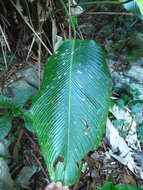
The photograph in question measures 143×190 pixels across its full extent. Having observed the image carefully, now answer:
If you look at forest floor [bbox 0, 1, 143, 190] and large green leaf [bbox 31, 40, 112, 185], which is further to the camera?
forest floor [bbox 0, 1, 143, 190]

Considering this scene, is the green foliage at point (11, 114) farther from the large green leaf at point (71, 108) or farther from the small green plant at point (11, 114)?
the large green leaf at point (71, 108)

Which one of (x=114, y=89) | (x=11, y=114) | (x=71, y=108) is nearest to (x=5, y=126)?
(x=11, y=114)

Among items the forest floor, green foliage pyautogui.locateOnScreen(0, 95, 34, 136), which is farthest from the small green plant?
the forest floor

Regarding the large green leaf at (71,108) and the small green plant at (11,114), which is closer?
the large green leaf at (71,108)

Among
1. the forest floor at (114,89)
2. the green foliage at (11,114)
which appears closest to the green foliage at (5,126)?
the green foliage at (11,114)

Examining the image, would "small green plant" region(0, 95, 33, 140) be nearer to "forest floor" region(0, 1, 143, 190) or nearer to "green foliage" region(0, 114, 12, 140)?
"green foliage" region(0, 114, 12, 140)

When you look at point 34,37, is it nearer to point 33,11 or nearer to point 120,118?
point 33,11
